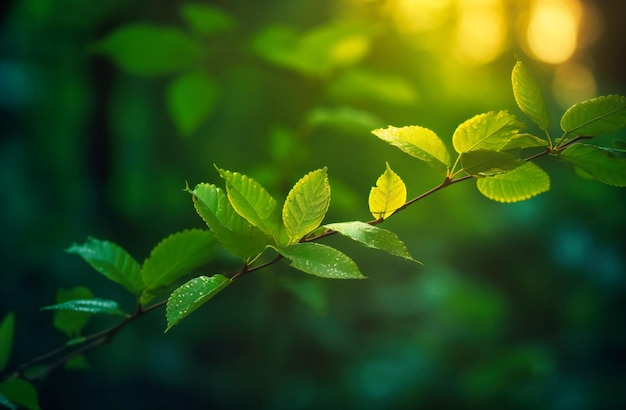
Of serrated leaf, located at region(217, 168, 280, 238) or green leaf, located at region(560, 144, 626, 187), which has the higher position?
green leaf, located at region(560, 144, 626, 187)

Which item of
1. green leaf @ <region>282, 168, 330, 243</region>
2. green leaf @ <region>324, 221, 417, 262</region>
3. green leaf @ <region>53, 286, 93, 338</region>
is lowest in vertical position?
green leaf @ <region>53, 286, 93, 338</region>

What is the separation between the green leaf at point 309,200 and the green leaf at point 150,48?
23.3 inches

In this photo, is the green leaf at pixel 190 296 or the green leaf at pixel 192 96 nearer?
the green leaf at pixel 190 296

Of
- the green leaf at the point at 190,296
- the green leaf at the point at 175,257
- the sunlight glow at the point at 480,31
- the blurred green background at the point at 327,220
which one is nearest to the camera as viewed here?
the green leaf at the point at 190,296

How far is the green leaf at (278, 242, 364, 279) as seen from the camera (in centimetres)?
31

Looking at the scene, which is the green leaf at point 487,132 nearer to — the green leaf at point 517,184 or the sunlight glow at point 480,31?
the green leaf at point 517,184

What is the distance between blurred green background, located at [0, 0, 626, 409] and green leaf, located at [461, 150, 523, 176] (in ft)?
2.94

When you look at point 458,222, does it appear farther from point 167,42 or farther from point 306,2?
point 167,42

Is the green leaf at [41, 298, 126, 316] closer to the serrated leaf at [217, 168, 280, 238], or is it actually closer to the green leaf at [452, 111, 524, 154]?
the serrated leaf at [217, 168, 280, 238]

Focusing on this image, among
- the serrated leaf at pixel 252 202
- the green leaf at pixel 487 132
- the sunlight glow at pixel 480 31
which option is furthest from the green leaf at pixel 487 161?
the sunlight glow at pixel 480 31

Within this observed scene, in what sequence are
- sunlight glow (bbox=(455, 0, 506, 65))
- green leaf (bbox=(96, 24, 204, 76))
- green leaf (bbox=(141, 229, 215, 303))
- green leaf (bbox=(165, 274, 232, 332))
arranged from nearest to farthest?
green leaf (bbox=(165, 274, 232, 332)) < green leaf (bbox=(141, 229, 215, 303)) < green leaf (bbox=(96, 24, 204, 76)) < sunlight glow (bbox=(455, 0, 506, 65))

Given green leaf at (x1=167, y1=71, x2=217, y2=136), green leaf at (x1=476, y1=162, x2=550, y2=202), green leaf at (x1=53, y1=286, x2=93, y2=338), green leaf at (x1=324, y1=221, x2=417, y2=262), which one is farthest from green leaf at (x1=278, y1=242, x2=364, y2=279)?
green leaf at (x1=167, y1=71, x2=217, y2=136)

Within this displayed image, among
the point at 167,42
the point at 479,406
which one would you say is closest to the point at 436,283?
the point at 479,406

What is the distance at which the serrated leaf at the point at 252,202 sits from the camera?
0.33 meters
